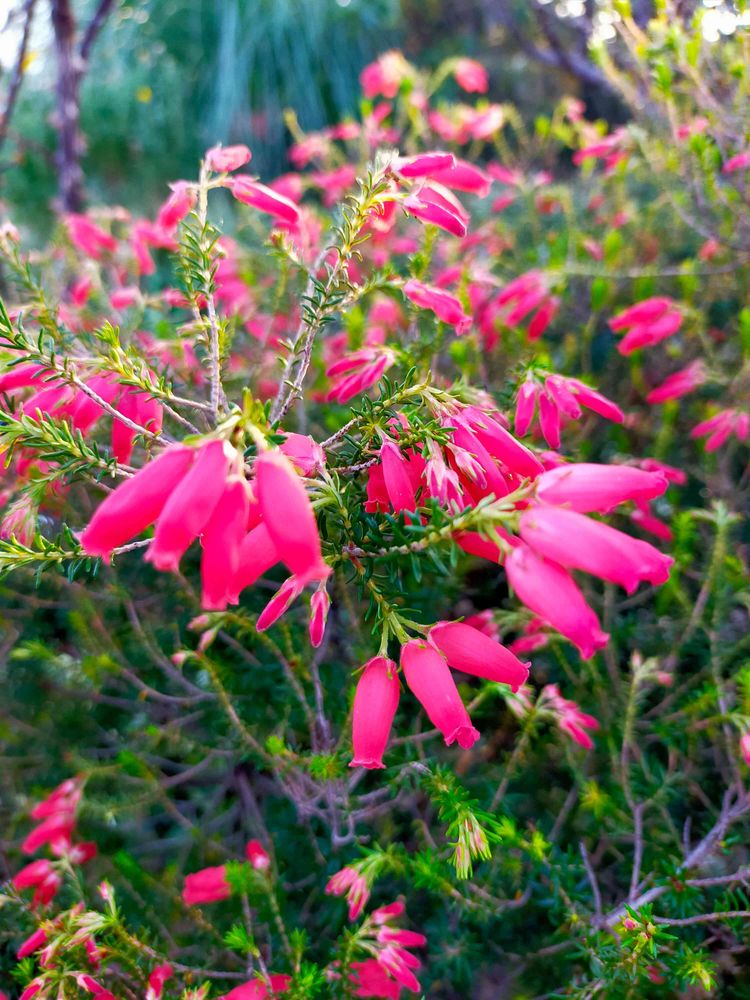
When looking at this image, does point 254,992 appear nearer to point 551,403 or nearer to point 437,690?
point 437,690

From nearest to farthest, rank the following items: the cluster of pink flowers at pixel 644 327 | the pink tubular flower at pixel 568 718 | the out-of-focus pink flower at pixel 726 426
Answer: the pink tubular flower at pixel 568 718 → the out-of-focus pink flower at pixel 726 426 → the cluster of pink flowers at pixel 644 327

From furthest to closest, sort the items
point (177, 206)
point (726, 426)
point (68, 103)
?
point (68, 103) < point (726, 426) < point (177, 206)

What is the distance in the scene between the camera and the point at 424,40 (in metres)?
5.69

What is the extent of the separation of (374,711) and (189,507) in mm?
311

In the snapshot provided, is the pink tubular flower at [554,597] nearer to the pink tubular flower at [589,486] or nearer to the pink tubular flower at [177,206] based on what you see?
the pink tubular flower at [589,486]

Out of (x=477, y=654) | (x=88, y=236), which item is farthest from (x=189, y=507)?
(x=88, y=236)

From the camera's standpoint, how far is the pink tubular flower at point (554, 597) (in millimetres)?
597

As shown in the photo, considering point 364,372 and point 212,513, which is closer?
point 212,513

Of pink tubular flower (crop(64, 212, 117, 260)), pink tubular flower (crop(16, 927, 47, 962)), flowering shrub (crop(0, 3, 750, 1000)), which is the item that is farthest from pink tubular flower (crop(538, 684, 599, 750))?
pink tubular flower (crop(64, 212, 117, 260))

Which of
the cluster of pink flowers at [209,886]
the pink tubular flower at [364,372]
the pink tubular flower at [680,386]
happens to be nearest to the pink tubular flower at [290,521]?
the pink tubular flower at [364,372]

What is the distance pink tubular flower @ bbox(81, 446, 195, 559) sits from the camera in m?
0.59

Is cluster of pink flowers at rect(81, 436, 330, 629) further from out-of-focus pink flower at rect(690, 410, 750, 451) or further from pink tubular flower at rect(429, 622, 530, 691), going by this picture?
out-of-focus pink flower at rect(690, 410, 750, 451)

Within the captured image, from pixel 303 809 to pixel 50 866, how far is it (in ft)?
1.29

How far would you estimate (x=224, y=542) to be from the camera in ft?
1.87
